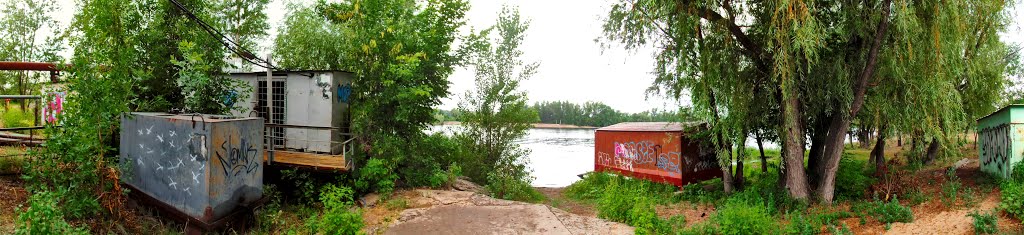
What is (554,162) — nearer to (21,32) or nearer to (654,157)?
(654,157)

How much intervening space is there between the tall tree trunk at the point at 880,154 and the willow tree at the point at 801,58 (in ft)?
3.37

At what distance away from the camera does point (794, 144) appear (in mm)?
10422

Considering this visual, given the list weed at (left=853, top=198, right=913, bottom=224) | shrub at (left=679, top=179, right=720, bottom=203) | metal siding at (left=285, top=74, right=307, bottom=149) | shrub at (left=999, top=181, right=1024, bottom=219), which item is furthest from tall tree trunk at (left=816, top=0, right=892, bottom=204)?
metal siding at (left=285, top=74, right=307, bottom=149)

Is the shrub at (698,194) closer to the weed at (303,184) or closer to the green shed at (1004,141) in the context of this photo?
the green shed at (1004,141)

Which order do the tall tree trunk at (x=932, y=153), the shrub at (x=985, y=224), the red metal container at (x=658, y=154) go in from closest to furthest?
the shrub at (x=985, y=224), the red metal container at (x=658, y=154), the tall tree trunk at (x=932, y=153)

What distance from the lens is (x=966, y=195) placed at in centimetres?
893

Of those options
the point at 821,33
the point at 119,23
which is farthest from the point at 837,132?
the point at 119,23

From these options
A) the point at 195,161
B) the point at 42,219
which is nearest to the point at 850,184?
the point at 195,161

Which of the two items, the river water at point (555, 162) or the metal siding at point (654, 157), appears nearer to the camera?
the metal siding at point (654, 157)

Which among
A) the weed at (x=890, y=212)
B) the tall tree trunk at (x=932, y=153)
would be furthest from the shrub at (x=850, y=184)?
the tall tree trunk at (x=932, y=153)

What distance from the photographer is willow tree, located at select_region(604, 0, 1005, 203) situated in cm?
897

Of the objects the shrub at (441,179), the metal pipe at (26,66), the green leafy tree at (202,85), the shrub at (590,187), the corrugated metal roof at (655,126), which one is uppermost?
the metal pipe at (26,66)

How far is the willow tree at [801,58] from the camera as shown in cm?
897

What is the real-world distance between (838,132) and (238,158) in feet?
36.1
